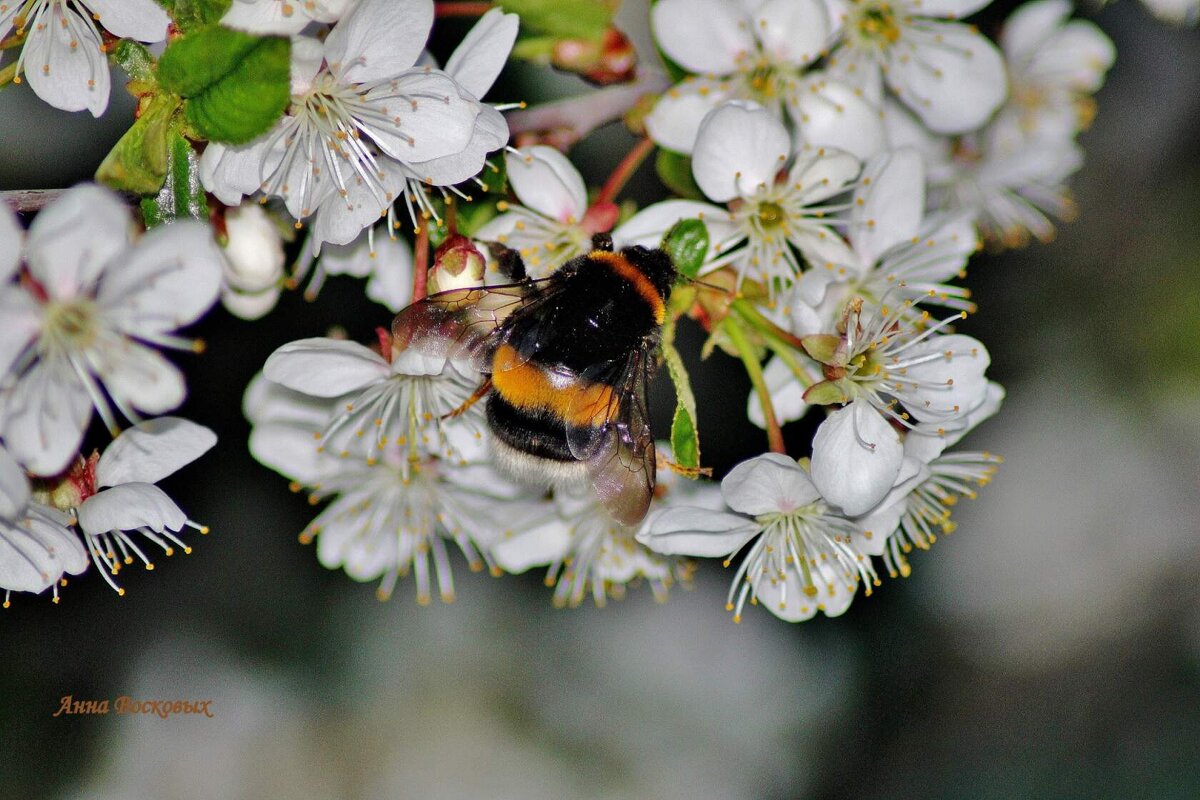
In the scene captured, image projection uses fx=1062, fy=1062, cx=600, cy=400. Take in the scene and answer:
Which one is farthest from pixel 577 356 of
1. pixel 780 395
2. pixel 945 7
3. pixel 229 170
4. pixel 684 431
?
pixel 945 7

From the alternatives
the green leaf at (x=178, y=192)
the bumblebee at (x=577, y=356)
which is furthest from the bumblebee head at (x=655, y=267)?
the green leaf at (x=178, y=192)

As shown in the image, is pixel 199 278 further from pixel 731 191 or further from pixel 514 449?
pixel 731 191

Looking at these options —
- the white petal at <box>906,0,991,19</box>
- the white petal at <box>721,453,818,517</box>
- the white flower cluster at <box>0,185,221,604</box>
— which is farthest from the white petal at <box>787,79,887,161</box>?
the white flower cluster at <box>0,185,221,604</box>

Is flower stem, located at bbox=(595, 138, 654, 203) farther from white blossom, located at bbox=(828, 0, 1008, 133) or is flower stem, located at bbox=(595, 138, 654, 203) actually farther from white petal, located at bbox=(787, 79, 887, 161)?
white blossom, located at bbox=(828, 0, 1008, 133)

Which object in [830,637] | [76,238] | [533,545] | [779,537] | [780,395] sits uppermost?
[76,238]

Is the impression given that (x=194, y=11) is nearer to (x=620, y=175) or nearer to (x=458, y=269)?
(x=458, y=269)

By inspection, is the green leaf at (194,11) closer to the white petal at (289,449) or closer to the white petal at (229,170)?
the white petal at (229,170)
